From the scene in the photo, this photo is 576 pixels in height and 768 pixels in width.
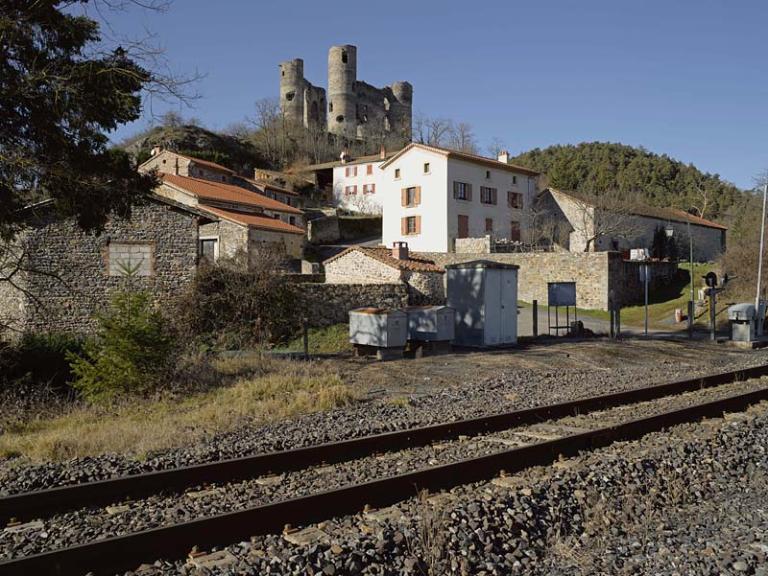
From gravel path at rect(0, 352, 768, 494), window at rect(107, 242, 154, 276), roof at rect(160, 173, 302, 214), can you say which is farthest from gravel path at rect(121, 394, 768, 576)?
roof at rect(160, 173, 302, 214)

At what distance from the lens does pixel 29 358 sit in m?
15.4

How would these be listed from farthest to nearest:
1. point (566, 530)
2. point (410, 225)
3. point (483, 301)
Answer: point (410, 225), point (483, 301), point (566, 530)

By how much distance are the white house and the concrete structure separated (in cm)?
234

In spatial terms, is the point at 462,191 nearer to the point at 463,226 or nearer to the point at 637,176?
the point at 463,226

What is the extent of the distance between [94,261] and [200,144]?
165 ft

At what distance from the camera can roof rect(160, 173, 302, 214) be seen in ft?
139

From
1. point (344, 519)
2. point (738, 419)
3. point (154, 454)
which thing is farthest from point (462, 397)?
point (344, 519)

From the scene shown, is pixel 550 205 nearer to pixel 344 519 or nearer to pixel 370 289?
pixel 370 289

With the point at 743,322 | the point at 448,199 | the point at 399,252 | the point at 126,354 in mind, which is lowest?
the point at 126,354

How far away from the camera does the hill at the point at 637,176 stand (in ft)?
257

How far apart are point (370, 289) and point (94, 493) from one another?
19.5 meters

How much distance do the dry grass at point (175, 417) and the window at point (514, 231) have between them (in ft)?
135

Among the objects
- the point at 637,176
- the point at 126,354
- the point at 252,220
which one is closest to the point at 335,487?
the point at 126,354

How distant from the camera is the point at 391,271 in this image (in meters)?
28.6
